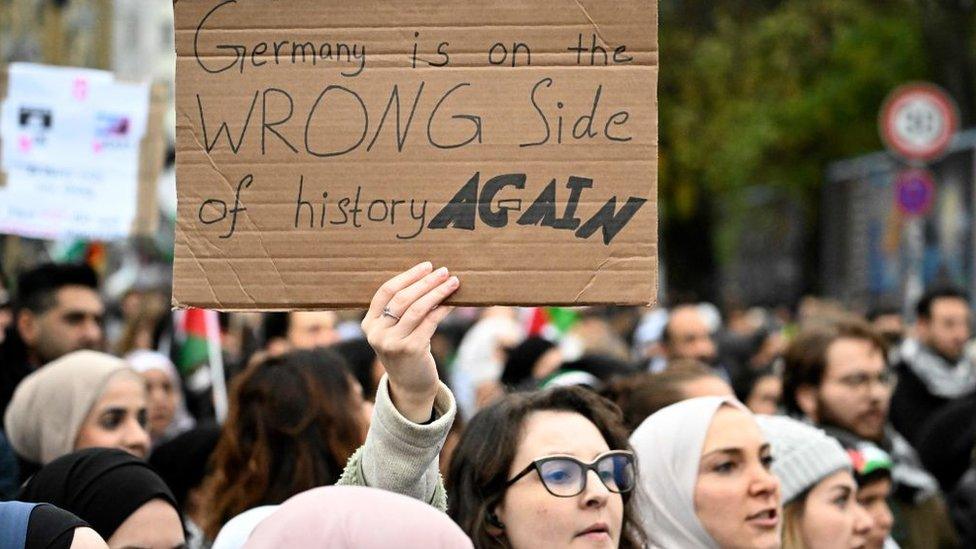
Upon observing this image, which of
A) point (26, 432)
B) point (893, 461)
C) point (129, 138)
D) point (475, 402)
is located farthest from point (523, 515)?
point (475, 402)

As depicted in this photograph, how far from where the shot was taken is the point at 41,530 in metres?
3.47

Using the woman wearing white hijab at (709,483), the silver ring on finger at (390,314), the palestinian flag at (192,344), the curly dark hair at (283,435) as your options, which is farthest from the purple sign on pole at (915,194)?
the silver ring on finger at (390,314)

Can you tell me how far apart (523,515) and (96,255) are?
778cm

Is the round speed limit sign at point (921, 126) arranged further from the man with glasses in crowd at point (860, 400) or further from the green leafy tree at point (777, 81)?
the man with glasses in crowd at point (860, 400)

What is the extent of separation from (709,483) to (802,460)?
0.68 metres

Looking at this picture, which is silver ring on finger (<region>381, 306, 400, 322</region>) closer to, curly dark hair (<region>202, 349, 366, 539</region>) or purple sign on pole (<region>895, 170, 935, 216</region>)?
curly dark hair (<region>202, 349, 366, 539</region>)

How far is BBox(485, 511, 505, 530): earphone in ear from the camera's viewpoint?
4.18 meters

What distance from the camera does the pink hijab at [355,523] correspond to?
106 inches

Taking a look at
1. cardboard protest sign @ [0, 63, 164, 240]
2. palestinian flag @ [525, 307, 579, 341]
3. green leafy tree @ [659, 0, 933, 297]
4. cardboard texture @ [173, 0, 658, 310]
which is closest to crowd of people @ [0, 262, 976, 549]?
cardboard texture @ [173, 0, 658, 310]

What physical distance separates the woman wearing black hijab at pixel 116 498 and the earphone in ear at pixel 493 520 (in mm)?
849

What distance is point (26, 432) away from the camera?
5758 mm

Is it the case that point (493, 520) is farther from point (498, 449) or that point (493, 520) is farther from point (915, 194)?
point (915, 194)

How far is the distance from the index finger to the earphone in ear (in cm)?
90

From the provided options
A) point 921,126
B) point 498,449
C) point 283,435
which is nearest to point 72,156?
point 283,435
